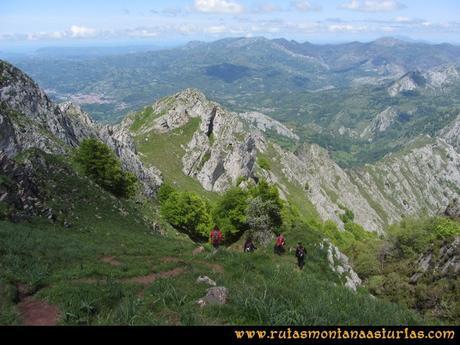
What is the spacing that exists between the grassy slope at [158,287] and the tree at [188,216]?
30567 millimetres

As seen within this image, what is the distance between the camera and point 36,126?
65.7 metres

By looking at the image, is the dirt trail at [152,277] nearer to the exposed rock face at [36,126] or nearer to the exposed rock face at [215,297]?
the exposed rock face at [215,297]

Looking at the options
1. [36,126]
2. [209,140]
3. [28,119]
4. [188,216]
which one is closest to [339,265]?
[188,216]

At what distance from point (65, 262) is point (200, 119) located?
114 m

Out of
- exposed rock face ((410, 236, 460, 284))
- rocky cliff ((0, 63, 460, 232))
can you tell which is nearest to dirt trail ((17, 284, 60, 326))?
exposed rock face ((410, 236, 460, 284))

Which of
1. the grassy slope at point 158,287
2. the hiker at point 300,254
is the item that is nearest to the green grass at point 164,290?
the grassy slope at point 158,287

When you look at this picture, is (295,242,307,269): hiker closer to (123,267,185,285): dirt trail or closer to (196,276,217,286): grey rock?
(123,267,185,285): dirt trail

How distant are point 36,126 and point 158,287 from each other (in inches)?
2263

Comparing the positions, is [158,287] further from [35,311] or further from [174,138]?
[174,138]

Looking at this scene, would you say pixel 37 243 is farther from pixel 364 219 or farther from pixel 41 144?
pixel 364 219

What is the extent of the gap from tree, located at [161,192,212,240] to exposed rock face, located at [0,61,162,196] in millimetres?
11341

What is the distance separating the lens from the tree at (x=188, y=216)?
64125mm

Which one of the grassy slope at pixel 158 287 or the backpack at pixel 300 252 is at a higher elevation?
the grassy slope at pixel 158 287

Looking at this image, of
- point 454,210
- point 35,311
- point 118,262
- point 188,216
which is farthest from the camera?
point 454,210
